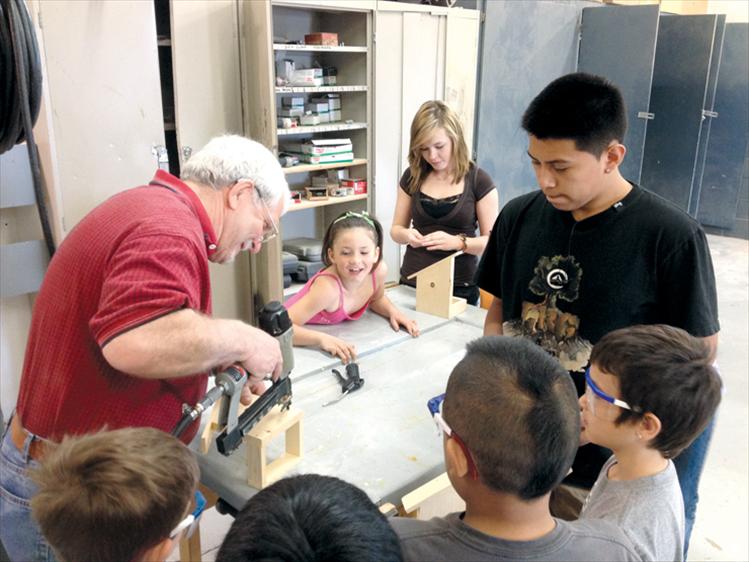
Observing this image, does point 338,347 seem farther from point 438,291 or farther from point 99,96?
point 99,96

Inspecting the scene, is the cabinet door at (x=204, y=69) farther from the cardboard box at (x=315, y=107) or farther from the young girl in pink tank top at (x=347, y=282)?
the young girl in pink tank top at (x=347, y=282)

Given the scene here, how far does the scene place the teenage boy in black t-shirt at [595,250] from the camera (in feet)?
4.20

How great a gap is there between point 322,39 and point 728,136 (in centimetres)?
495

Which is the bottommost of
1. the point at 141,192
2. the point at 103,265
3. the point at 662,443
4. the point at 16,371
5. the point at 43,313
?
the point at 16,371

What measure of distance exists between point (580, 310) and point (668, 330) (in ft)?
0.72

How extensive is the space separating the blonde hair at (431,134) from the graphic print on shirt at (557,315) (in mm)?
1306

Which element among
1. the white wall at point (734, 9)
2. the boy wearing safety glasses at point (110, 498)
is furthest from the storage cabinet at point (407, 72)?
the white wall at point (734, 9)

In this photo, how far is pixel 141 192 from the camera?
4.03ft

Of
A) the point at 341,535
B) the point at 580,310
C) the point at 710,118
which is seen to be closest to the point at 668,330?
the point at 580,310

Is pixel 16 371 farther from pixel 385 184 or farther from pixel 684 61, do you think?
pixel 684 61

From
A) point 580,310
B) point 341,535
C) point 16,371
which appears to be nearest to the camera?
point 341,535

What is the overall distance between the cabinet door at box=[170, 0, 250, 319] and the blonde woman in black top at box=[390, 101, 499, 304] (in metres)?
1.30

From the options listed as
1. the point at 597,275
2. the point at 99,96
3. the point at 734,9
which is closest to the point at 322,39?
the point at 99,96

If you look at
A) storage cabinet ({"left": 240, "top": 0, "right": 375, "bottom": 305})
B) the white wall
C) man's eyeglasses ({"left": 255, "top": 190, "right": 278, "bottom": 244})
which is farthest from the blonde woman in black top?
the white wall
